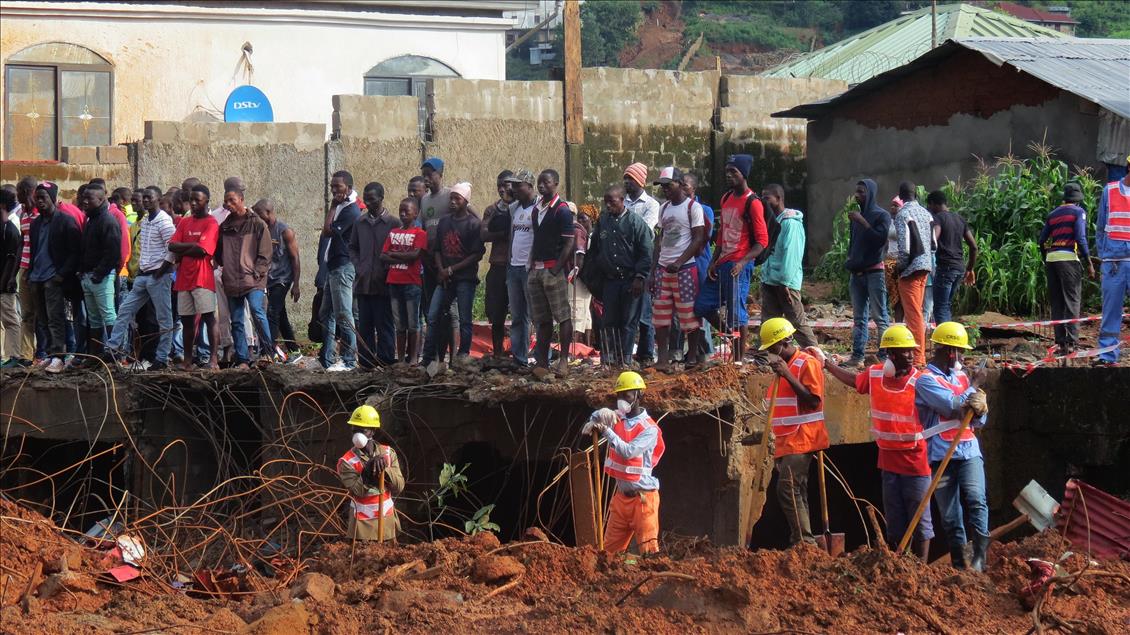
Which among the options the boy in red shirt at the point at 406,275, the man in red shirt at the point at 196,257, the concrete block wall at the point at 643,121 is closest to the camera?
the boy in red shirt at the point at 406,275

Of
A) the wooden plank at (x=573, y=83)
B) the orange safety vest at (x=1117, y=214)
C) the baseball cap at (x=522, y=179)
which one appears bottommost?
the orange safety vest at (x=1117, y=214)

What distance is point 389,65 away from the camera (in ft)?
84.0

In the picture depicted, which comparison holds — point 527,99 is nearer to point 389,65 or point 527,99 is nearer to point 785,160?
point 785,160

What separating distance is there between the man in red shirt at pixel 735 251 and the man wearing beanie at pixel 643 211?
0.75 meters

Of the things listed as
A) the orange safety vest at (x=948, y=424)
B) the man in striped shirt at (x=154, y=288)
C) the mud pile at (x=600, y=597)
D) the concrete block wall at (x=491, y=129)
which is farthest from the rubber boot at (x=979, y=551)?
the concrete block wall at (x=491, y=129)

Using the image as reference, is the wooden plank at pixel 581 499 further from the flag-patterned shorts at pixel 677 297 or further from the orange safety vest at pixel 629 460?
the flag-patterned shorts at pixel 677 297

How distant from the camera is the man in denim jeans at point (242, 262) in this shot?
12.6 m

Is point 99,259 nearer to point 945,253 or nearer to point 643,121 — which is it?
point 945,253

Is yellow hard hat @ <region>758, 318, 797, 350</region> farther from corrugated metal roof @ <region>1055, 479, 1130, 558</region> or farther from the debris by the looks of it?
the debris

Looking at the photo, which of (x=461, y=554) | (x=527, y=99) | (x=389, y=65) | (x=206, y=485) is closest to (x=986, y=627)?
(x=461, y=554)

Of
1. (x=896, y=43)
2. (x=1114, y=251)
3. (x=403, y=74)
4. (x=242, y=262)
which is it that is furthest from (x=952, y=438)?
(x=896, y=43)

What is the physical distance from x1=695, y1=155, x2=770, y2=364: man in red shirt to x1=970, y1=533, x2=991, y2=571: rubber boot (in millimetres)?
2790

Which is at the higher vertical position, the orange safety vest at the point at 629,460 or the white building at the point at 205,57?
the white building at the point at 205,57

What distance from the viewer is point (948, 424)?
9.15 meters
